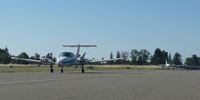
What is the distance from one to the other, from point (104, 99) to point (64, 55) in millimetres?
46245

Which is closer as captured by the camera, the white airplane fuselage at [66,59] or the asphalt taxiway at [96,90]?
the asphalt taxiway at [96,90]

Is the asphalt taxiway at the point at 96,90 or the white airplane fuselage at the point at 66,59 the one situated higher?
the white airplane fuselage at the point at 66,59

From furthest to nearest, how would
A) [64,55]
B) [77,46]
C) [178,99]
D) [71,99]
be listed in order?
[77,46]
[64,55]
[178,99]
[71,99]

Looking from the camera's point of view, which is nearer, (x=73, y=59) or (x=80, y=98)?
(x=80, y=98)

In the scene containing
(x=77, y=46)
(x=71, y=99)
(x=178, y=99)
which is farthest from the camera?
(x=77, y=46)

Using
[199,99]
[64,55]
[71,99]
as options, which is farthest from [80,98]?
[64,55]

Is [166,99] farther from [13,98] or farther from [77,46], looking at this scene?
[77,46]

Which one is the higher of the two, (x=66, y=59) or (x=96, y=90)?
(x=66, y=59)

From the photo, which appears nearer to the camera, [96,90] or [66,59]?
[96,90]

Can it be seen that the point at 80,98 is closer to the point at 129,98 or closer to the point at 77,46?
the point at 129,98

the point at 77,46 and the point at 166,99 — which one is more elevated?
the point at 77,46

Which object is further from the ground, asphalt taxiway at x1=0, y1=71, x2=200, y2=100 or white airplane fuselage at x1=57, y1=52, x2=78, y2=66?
white airplane fuselage at x1=57, y1=52, x2=78, y2=66

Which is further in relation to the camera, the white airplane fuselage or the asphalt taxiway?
the white airplane fuselage

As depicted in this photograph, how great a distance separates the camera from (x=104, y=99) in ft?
57.5
